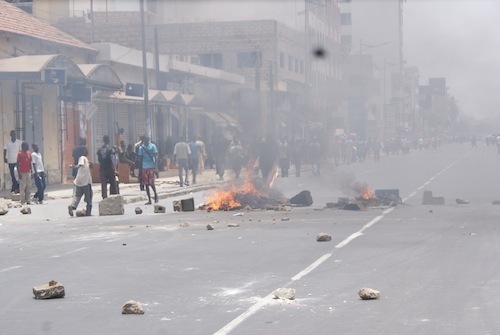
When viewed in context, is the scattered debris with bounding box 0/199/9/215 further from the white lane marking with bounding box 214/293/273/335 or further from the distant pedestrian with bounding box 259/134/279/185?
the white lane marking with bounding box 214/293/273/335

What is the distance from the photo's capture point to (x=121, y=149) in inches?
1276

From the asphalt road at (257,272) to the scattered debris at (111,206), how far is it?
→ 107 centimetres

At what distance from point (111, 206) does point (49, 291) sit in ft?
37.4

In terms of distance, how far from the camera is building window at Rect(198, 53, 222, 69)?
44978 millimetres

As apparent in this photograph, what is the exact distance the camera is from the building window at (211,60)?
4498 cm

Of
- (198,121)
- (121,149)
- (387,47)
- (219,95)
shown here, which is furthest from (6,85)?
(387,47)

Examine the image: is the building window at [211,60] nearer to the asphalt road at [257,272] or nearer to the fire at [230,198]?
the fire at [230,198]

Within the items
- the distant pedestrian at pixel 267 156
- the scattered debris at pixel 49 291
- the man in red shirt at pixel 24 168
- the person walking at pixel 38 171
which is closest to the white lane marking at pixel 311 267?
the scattered debris at pixel 49 291

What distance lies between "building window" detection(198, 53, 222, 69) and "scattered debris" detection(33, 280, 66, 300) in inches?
1373

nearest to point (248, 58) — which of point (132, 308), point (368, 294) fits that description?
point (368, 294)

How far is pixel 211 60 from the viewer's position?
46.0 m

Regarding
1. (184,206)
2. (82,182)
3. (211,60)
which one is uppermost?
(211,60)

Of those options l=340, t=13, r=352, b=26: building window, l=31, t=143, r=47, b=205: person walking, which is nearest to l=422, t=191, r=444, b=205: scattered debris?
l=31, t=143, r=47, b=205: person walking

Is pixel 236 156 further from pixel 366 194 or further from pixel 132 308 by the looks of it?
pixel 132 308
